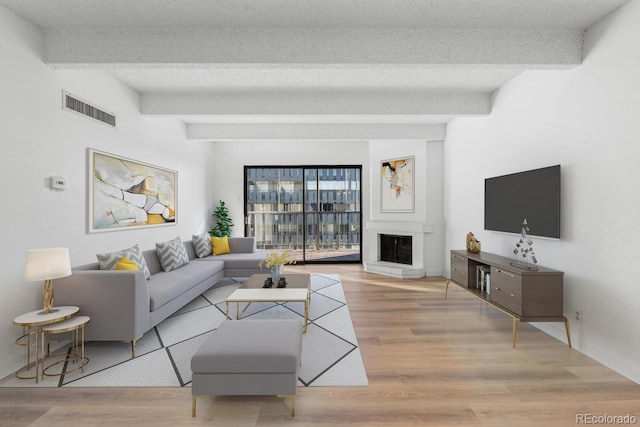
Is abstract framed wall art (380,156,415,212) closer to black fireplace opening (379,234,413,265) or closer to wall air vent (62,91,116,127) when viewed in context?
black fireplace opening (379,234,413,265)

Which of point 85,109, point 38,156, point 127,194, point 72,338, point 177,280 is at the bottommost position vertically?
point 72,338

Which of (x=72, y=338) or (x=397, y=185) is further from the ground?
(x=397, y=185)

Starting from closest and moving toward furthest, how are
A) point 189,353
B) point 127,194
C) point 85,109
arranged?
point 189,353 → point 85,109 → point 127,194

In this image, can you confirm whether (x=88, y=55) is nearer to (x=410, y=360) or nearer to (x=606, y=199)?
(x=410, y=360)

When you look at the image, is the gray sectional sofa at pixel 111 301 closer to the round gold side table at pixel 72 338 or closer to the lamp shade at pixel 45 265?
the round gold side table at pixel 72 338

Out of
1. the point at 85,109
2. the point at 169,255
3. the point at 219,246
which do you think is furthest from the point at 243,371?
the point at 219,246

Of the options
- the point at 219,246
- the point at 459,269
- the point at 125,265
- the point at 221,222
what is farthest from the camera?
the point at 221,222

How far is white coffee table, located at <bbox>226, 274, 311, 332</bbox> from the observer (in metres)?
3.25

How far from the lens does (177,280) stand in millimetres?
3752

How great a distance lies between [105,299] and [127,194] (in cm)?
182

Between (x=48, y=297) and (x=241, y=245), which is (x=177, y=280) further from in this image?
(x=241, y=245)

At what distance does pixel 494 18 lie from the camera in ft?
8.45

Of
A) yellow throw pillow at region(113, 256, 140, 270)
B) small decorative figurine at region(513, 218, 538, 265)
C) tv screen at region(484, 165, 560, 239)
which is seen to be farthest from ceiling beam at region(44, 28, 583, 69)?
yellow throw pillow at region(113, 256, 140, 270)

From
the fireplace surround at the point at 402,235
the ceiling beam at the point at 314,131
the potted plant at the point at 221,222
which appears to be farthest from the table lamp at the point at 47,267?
the fireplace surround at the point at 402,235
